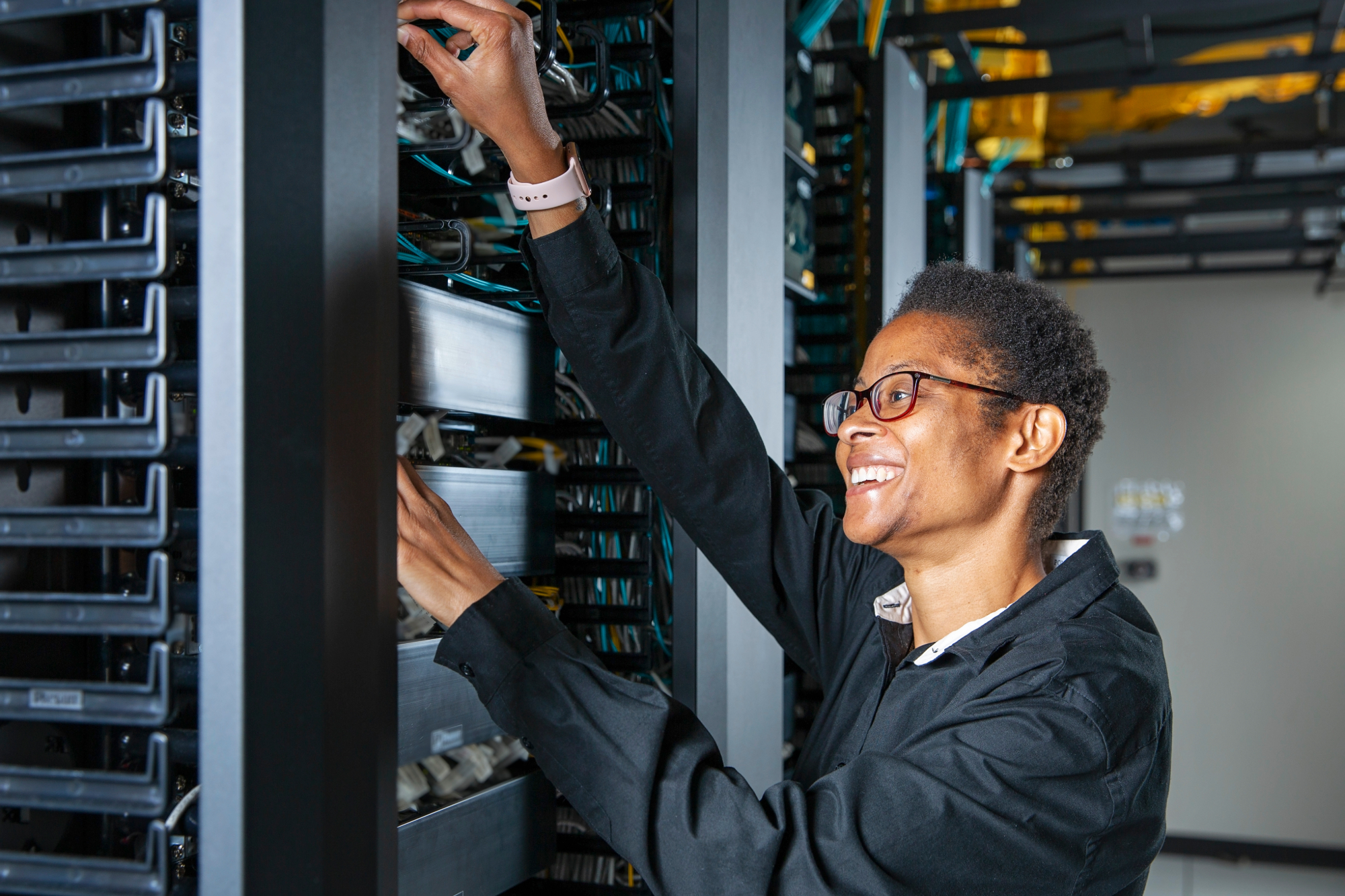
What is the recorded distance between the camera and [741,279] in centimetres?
127

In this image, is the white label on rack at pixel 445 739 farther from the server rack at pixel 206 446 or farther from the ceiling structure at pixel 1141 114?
the ceiling structure at pixel 1141 114

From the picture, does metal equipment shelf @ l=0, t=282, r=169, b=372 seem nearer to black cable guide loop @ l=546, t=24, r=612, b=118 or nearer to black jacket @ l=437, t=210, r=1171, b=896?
black jacket @ l=437, t=210, r=1171, b=896

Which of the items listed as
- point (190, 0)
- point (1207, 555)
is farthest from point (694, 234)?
point (1207, 555)

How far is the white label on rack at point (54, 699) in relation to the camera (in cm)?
56

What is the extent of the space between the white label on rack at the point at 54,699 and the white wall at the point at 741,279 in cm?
70

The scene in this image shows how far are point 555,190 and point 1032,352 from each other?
0.51 metres

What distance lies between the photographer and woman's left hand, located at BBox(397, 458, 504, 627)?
0.75 metres

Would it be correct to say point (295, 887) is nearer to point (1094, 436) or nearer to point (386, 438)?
point (386, 438)

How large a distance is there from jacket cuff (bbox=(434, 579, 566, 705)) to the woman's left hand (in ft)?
0.04

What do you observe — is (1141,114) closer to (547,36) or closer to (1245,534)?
(547,36)

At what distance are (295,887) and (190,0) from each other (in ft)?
1.59

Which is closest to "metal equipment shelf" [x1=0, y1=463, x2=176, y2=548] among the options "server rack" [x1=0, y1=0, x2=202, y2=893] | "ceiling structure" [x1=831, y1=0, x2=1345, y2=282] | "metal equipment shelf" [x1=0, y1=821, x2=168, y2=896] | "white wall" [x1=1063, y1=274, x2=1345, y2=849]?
"server rack" [x1=0, y1=0, x2=202, y2=893]

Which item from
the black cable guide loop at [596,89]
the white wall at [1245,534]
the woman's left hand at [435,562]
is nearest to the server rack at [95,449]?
the woman's left hand at [435,562]

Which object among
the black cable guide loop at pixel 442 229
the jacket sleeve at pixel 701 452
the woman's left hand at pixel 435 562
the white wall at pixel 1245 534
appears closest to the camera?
the woman's left hand at pixel 435 562
